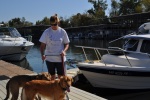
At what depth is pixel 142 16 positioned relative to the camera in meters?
56.4

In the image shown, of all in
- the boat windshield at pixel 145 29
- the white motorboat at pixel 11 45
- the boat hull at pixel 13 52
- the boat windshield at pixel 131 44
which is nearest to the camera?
the boat windshield at pixel 131 44

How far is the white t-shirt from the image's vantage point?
6387mm

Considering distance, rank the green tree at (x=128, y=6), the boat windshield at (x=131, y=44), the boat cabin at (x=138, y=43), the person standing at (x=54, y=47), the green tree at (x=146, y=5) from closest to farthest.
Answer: the person standing at (x=54, y=47), the boat cabin at (x=138, y=43), the boat windshield at (x=131, y=44), the green tree at (x=146, y=5), the green tree at (x=128, y=6)

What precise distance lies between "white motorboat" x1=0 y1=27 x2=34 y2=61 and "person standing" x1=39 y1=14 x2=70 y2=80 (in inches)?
683

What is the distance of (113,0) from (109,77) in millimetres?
82547

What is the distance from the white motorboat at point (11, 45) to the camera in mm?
23328

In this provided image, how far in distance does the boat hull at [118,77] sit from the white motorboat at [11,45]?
12.6 metres

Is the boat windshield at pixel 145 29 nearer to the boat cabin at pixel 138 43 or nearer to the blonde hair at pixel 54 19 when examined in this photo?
the boat cabin at pixel 138 43

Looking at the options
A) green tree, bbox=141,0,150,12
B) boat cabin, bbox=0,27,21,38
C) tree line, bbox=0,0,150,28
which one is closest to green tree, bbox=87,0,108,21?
tree line, bbox=0,0,150,28

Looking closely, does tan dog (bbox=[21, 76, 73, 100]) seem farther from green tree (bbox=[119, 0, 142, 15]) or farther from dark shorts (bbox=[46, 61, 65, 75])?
green tree (bbox=[119, 0, 142, 15])

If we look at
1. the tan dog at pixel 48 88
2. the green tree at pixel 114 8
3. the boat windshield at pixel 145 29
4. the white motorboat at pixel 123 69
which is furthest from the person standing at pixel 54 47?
the green tree at pixel 114 8

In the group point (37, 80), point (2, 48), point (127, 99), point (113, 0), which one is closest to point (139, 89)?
point (127, 99)

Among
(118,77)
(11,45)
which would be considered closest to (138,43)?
(118,77)

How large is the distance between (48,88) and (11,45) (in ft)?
60.5
